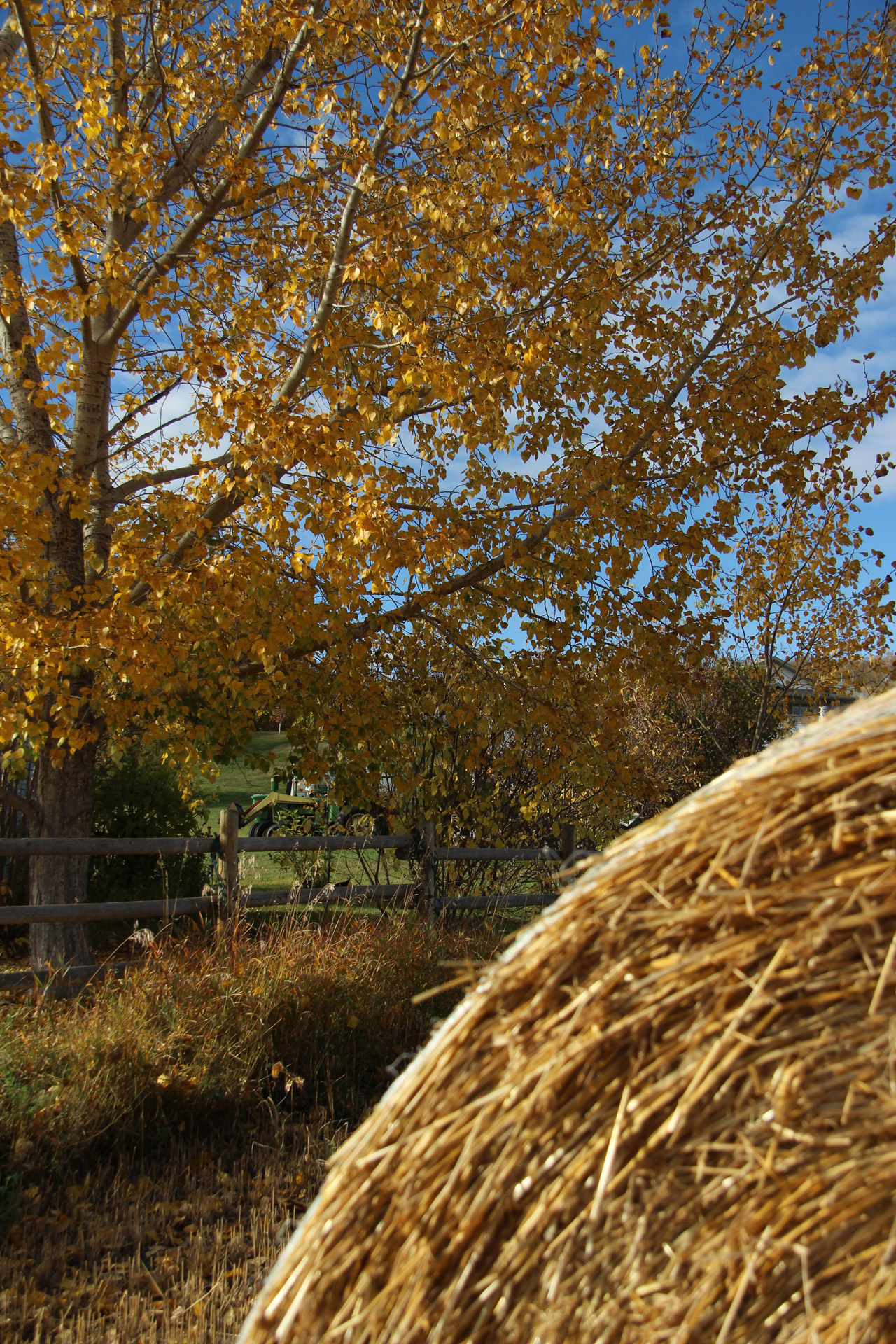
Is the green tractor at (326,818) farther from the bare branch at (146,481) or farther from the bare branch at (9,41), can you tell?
the bare branch at (9,41)

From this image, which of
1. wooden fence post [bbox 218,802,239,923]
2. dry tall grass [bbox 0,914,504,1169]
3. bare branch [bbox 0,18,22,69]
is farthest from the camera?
bare branch [bbox 0,18,22,69]

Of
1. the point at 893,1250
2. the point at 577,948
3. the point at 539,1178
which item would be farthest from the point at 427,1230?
the point at 893,1250

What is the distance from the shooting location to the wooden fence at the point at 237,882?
6.00 m

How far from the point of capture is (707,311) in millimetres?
7746

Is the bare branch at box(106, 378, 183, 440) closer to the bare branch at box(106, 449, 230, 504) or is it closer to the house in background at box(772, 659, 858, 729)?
the bare branch at box(106, 449, 230, 504)

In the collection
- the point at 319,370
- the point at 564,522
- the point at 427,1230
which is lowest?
the point at 427,1230

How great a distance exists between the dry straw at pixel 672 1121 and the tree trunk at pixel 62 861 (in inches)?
214

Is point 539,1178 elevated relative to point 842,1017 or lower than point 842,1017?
lower

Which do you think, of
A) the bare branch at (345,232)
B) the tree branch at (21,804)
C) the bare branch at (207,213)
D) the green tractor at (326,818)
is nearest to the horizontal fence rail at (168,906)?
the green tractor at (326,818)

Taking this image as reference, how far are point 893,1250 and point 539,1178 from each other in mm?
526

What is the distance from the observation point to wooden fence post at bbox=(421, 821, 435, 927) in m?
7.22

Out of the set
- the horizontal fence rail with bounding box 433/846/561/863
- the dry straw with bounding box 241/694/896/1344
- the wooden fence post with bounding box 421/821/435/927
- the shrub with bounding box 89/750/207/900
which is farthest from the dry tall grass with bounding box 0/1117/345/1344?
the shrub with bounding box 89/750/207/900

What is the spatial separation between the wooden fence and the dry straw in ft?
13.7

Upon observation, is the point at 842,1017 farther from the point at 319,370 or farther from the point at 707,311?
the point at 707,311
